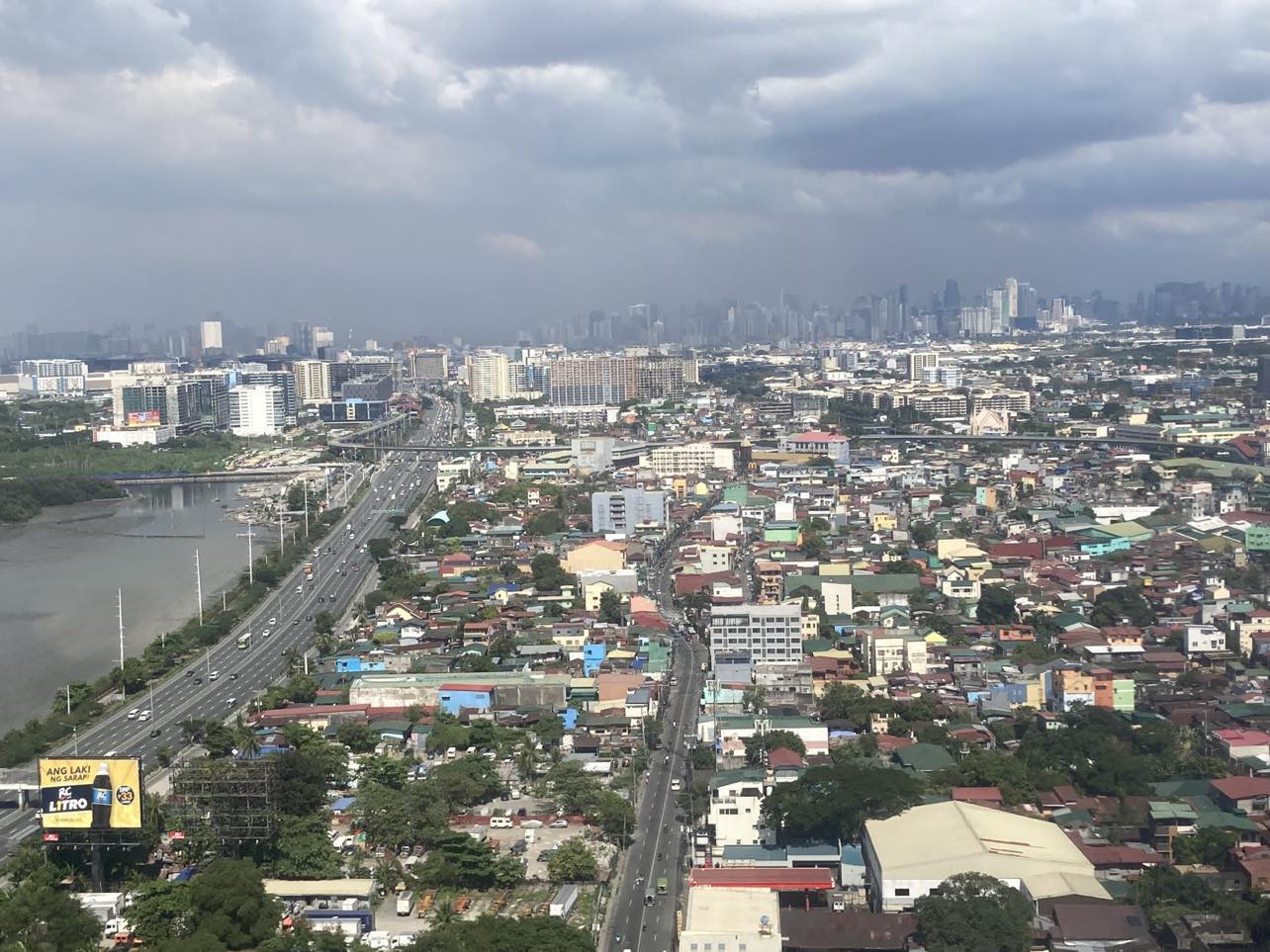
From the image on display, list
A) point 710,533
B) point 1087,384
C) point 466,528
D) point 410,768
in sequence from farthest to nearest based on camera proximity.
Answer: point 1087,384, point 466,528, point 710,533, point 410,768

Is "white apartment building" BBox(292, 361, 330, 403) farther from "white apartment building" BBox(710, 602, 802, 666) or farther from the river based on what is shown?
→ "white apartment building" BBox(710, 602, 802, 666)

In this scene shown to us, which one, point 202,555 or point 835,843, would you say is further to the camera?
point 202,555

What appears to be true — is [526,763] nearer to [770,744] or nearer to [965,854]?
[770,744]

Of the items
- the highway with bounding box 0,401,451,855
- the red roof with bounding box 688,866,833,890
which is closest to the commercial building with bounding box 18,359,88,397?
the highway with bounding box 0,401,451,855

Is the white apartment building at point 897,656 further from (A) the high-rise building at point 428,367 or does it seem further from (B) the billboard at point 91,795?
(A) the high-rise building at point 428,367

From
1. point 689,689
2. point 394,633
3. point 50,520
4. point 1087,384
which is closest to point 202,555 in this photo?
point 50,520

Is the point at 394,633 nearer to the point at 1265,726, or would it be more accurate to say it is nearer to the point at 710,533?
the point at 710,533
